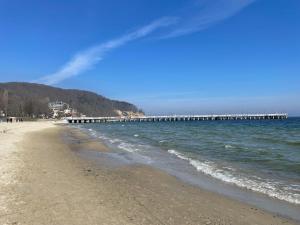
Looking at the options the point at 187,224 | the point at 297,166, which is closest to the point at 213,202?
the point at 187,224

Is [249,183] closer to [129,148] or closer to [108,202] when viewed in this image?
[108,202]

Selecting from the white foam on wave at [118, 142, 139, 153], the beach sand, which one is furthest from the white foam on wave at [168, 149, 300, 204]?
the white foam on wave at [118, 142, 139, 153]

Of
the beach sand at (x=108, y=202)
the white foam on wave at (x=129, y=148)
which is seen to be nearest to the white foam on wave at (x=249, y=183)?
the beach sand at (x=108, y=202)

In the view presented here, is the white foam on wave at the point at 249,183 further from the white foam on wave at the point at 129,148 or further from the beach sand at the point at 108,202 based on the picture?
the white foam on wave at the point at 129,148

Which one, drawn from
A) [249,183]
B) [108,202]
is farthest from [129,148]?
[108,202]

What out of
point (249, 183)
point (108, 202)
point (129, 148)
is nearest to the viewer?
point (108, 202)

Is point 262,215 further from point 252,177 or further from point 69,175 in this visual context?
point 69,175

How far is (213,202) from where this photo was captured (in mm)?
9125

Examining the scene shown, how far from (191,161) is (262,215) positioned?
10.1 m

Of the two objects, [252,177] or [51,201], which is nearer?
[51,201]

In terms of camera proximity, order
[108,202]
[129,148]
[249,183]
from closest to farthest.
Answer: [108,202], [249,183], [129,148]

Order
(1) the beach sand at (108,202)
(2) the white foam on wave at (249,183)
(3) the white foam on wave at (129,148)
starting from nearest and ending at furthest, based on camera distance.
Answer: (1) the beach sand at (108,202)
(2) the white foam on wave at (249,183)
(3) the white foam on wave at (129,148)

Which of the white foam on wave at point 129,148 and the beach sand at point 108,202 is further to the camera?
the white foam on wave at point 129,148

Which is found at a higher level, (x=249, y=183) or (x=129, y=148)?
(x=129, y=148)
